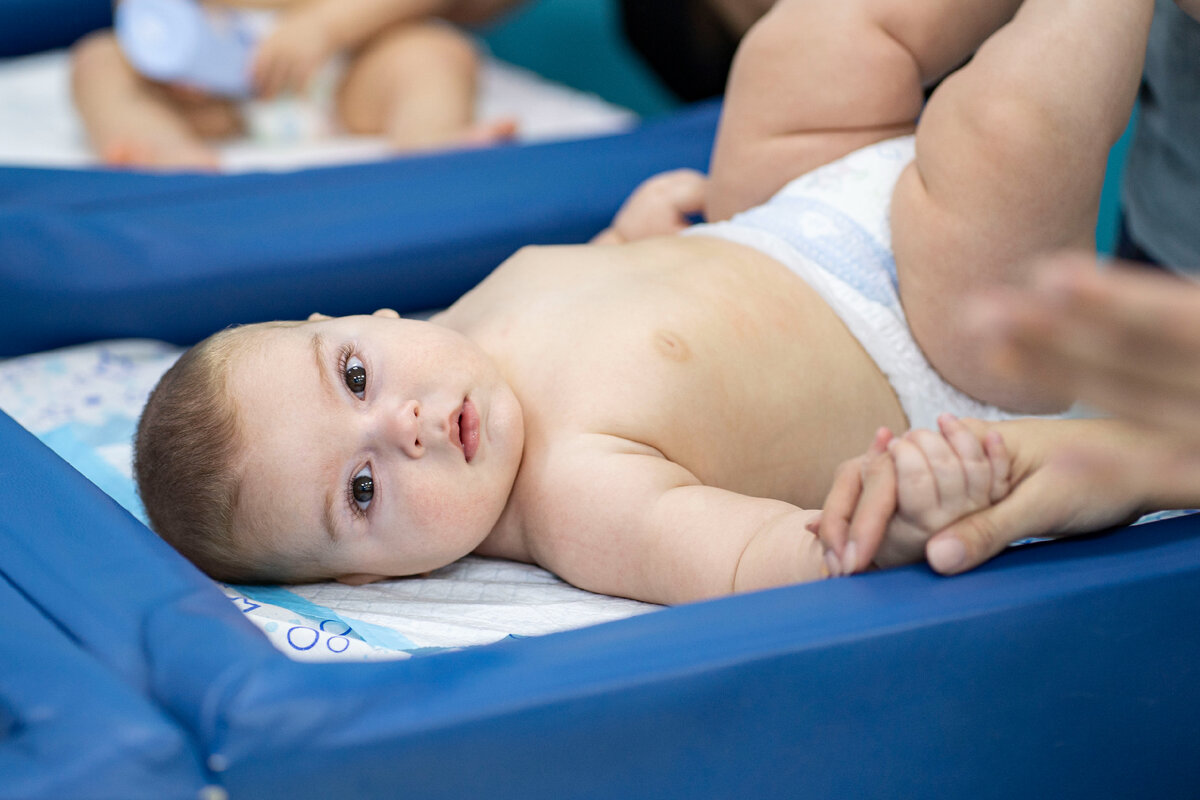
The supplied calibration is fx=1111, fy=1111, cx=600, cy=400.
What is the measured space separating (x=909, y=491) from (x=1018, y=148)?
1.12 ft

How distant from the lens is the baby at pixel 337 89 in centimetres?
187

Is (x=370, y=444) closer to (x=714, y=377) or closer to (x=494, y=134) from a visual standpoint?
(x=714, y=377)

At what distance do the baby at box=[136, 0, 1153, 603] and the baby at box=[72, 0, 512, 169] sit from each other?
0.88m

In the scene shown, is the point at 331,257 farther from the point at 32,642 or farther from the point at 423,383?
the point at 32,642

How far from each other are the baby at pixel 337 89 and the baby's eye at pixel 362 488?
104 centimetres

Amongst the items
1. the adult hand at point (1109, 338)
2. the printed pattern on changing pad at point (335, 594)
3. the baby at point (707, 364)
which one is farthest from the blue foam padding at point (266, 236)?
the adult hand at point (1109, 338)

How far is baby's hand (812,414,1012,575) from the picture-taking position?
2.19ft

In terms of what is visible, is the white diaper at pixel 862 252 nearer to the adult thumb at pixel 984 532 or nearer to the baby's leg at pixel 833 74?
the baby's leg at pixel 833 74

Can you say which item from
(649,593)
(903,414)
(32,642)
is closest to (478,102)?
(903,414)

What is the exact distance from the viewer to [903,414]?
Answer: 1030 millimetres

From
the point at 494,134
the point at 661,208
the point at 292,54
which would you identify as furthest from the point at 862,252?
the point at 292,54

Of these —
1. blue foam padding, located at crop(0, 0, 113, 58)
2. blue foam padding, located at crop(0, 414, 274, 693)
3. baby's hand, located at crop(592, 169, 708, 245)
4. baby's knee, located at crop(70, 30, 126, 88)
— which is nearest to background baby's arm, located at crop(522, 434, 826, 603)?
blue foam padding, located at crop(0, 414, 274, 693)

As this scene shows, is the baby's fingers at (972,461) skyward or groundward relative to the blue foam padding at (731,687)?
skyward

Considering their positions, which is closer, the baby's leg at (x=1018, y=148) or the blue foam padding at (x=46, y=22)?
the baby's leg at (x=1018, y=148)
